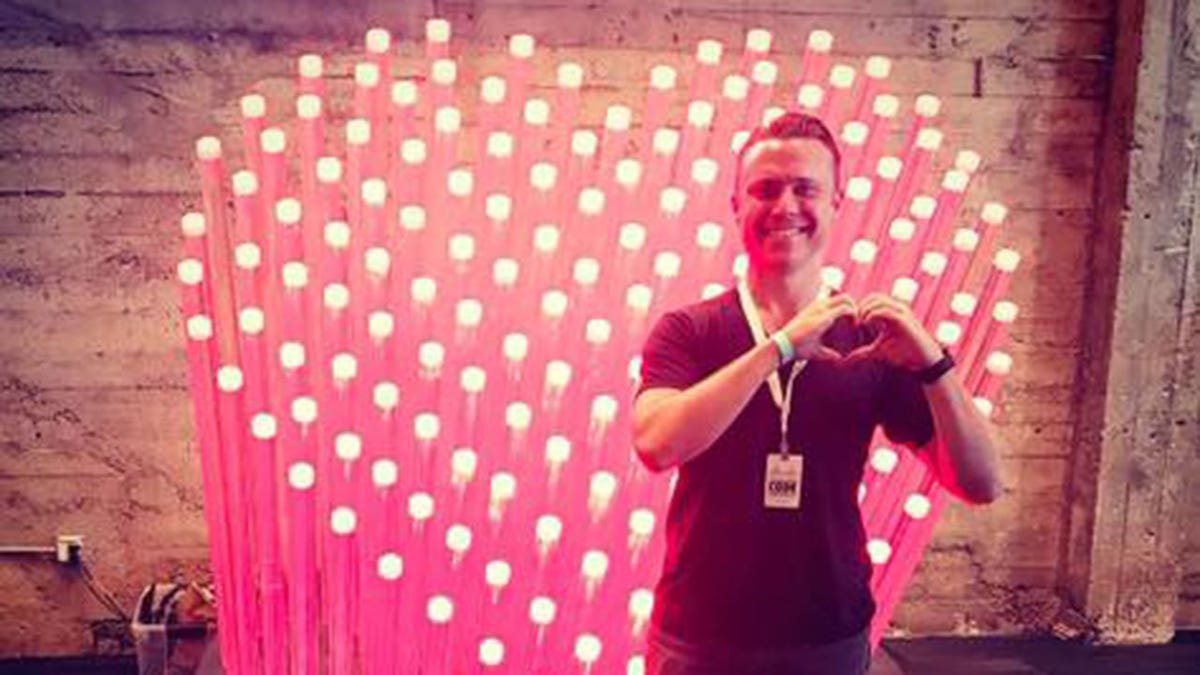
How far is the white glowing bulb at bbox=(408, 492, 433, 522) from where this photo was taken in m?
2.96

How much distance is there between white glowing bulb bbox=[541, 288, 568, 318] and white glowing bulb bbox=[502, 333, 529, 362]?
0.27 ft

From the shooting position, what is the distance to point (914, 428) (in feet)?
8.08

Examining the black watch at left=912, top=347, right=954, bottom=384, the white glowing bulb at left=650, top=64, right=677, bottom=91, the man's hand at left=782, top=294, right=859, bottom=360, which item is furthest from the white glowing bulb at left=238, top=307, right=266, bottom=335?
the black watch at left=912, top=347, right=954, bottom=384

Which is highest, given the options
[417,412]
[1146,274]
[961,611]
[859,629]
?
[1146,274]

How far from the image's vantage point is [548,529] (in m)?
2.98

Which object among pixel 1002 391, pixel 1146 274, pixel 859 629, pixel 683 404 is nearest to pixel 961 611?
pixel 1002 391

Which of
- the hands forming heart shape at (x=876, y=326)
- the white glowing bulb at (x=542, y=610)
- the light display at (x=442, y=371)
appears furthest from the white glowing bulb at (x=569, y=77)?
the white glowing bulb at (x=542, y=610)

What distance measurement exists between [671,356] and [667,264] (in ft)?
2.10

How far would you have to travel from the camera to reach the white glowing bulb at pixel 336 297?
9.61ft

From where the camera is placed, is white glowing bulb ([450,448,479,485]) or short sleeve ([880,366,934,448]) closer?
short sleeve ([880,366,934,448])

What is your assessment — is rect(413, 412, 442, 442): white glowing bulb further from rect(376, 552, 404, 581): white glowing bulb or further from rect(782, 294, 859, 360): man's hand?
rect(782, 294, 859, 360): man's hand

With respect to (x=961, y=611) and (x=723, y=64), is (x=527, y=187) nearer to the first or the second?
(x=723, y=64)

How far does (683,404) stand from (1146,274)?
2642mm

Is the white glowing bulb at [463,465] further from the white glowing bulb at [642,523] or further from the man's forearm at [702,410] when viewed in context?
the man's forearm at [702,410]
